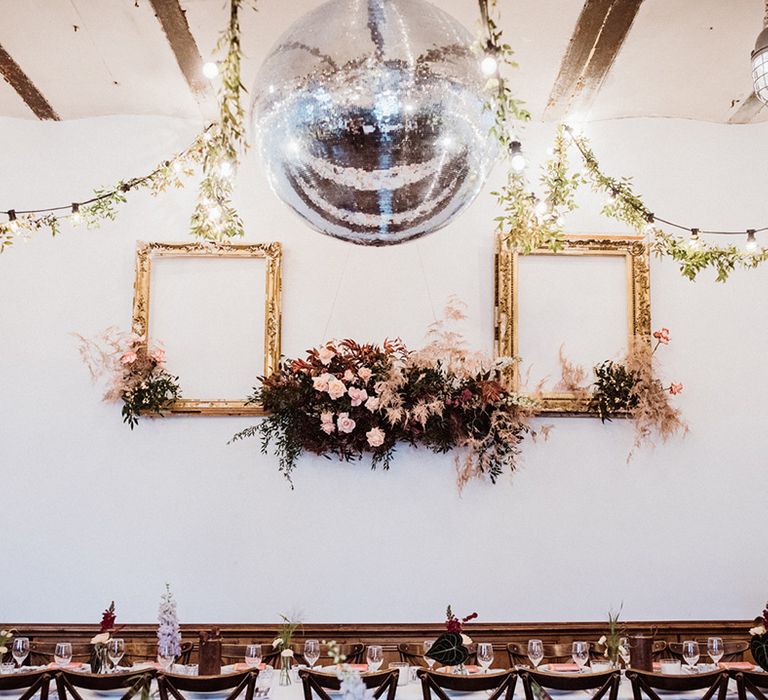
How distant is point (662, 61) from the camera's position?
4.21 meters

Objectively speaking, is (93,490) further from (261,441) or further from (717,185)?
(717,185)

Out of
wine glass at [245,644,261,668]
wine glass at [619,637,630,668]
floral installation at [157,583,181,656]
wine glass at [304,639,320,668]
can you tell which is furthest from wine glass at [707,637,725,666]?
floral installation at [157,583,181,656]

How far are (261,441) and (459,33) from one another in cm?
300

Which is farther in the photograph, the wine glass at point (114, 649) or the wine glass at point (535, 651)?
the wine glass at point (535, 651)

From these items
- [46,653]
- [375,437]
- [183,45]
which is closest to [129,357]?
[375,437]

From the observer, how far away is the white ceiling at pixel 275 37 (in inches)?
147

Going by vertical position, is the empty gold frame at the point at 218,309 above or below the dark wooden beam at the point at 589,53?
below

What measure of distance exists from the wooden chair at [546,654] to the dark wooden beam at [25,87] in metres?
3.73

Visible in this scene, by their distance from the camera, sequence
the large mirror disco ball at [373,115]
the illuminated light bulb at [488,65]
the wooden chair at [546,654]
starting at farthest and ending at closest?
the wooden chair at [546,654] < the illuminated light bulb at [488,65] < the large mirror disco ball at [373,115]

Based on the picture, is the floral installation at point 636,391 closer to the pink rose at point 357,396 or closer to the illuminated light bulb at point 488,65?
the pink rose at point 357,396

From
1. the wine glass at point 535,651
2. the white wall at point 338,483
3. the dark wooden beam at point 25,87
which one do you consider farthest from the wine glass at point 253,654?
the dark wooden beam at point 25,87

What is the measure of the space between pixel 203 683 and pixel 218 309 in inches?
84.3

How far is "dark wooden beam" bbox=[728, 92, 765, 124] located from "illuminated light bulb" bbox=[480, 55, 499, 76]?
125 inches

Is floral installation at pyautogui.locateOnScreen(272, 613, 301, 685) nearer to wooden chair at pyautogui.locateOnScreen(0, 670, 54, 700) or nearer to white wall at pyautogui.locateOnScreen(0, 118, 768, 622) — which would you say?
white wall at pyautogui.locateOnScreen(0, 118, 768, 622)
